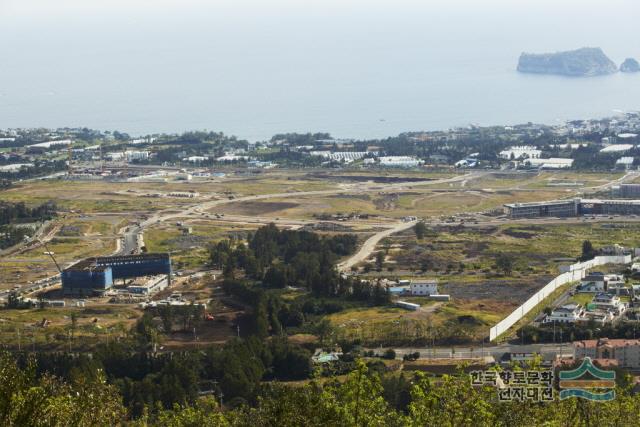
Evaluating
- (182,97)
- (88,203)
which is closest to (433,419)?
(88,203)

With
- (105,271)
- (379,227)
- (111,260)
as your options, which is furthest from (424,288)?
(379,227)

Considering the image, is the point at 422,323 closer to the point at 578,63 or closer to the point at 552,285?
the point at 552,285

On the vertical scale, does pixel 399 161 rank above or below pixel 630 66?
below

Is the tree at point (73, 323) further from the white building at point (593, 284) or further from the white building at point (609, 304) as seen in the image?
the white building at point (593, 284)

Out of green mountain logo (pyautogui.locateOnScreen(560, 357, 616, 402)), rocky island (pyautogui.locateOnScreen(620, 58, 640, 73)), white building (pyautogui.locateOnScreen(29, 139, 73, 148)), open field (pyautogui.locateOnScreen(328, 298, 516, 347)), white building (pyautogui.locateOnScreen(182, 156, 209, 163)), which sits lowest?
open field (pyautogui.locateOnScreen(328, 298, 516, 347))

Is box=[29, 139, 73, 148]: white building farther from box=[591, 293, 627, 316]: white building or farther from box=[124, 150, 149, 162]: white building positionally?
box=[591, 293, 627, 316]: white building

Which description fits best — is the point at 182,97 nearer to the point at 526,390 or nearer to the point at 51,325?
the point at 51,325

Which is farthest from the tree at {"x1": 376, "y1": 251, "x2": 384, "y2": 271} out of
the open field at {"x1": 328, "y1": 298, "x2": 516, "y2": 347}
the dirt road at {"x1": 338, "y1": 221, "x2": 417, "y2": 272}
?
the open field at {"x1": 328, "y1": 298, "x2": 516, "y2": 347}
